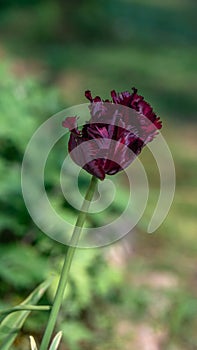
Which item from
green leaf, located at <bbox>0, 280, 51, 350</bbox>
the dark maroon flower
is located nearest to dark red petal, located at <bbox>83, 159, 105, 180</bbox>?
A: the dark maroon flower

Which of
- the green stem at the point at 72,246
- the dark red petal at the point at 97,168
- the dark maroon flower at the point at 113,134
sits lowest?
the green stem at the point at 72,246

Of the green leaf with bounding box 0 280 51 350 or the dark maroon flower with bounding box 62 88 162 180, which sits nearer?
the dark maroon flower with bounding box 62 88 162 180

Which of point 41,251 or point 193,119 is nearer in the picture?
point 41,251

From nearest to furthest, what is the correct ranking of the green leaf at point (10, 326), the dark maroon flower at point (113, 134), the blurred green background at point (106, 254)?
the dark maroon flower at point (113, 134) → the green leaf at point (10, 326) → the blurred green background at point (106, 254)

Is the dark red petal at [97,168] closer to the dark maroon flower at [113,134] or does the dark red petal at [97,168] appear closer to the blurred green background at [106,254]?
the dark maroon flower at [113,134]

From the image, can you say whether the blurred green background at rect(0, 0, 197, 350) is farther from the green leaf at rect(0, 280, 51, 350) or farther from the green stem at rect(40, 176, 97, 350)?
the green stem at rect(40, 176, 97, 350)

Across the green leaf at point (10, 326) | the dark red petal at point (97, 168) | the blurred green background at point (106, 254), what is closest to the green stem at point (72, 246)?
the dark red petal at point (97, 168)

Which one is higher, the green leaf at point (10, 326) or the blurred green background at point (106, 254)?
the blurred green background at point (106, 254)

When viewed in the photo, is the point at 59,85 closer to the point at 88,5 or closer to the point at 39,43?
the point at 39,43

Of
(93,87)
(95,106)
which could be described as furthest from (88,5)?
(95,106)
